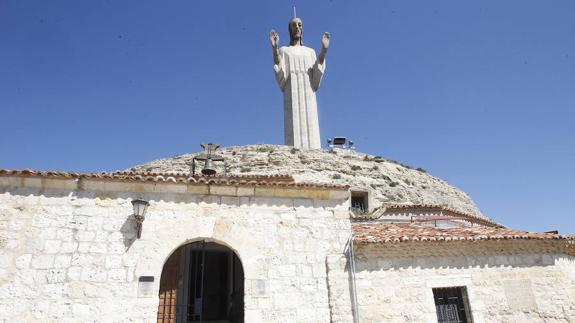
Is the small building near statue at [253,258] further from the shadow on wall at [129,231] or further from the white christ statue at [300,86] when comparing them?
the white christ statue at [300,86]

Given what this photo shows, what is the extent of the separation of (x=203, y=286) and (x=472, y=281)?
660 centimetres

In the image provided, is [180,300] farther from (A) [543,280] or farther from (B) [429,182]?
(B) [429,182]

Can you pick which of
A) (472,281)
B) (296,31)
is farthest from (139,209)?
(296,31)

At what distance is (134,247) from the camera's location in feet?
21.0

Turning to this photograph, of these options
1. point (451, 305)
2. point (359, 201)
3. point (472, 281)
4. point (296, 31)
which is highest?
point (296, 31)

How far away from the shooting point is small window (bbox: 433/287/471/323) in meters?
7.68

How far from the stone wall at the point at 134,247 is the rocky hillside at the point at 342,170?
18.9m

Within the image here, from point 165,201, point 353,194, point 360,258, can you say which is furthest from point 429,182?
point 165,201

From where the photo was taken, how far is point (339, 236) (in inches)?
288

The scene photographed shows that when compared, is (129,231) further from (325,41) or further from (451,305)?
(325,41)

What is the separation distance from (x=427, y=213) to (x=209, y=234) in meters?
15.3

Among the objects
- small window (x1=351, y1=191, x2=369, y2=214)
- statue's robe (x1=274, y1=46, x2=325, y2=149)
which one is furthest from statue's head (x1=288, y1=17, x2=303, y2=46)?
small window (x1=351, y1=191, x2=369, y2=214)

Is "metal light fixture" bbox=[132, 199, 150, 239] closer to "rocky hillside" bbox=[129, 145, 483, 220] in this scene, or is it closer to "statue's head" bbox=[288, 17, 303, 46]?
"rocky hillside" bbox=[129, 145, 483, 220]

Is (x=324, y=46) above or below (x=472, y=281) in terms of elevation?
above
